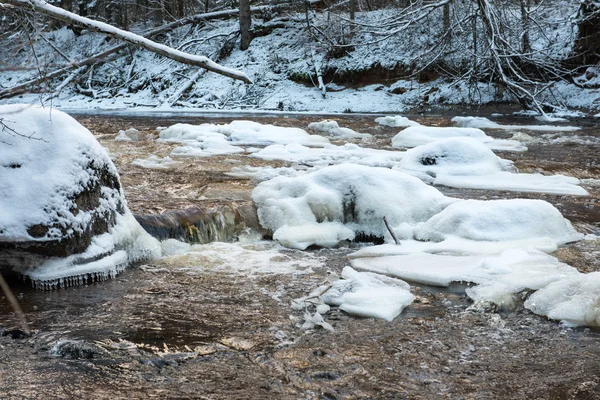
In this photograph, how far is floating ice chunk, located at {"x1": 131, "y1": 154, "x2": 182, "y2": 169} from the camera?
27.2 ft

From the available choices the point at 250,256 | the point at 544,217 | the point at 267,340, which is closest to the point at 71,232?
the point at 250,256

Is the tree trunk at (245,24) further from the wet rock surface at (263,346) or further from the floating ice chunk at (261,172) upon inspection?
the wet rock surface at (263,346)

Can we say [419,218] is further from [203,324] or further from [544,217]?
[203,324]

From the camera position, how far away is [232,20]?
24250mm

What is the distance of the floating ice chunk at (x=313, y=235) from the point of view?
5.17m

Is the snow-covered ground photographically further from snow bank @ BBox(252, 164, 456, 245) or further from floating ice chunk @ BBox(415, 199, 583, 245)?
floating ice chunk @ BBox(415, 199, 583, 245)

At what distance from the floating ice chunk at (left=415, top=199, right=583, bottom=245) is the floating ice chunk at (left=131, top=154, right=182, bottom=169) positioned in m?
4.04

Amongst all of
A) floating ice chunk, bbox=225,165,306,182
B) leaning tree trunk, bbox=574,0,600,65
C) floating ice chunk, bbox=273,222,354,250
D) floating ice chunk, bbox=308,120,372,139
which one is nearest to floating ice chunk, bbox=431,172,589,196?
floating ice chunk, bbox=225,165,306,182

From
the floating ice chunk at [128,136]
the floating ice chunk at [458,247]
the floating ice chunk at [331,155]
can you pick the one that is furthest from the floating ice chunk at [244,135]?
the floating ice chunk at [458,247]

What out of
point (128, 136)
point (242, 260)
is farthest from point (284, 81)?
point (242, 260)

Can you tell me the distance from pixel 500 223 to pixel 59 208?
11.4 feet

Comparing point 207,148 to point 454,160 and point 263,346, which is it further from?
point 263,346

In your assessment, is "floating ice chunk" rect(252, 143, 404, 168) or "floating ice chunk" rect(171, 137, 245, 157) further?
"floating ice chunk" rect(171, 137, 245, 157)

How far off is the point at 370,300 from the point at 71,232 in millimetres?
2060
